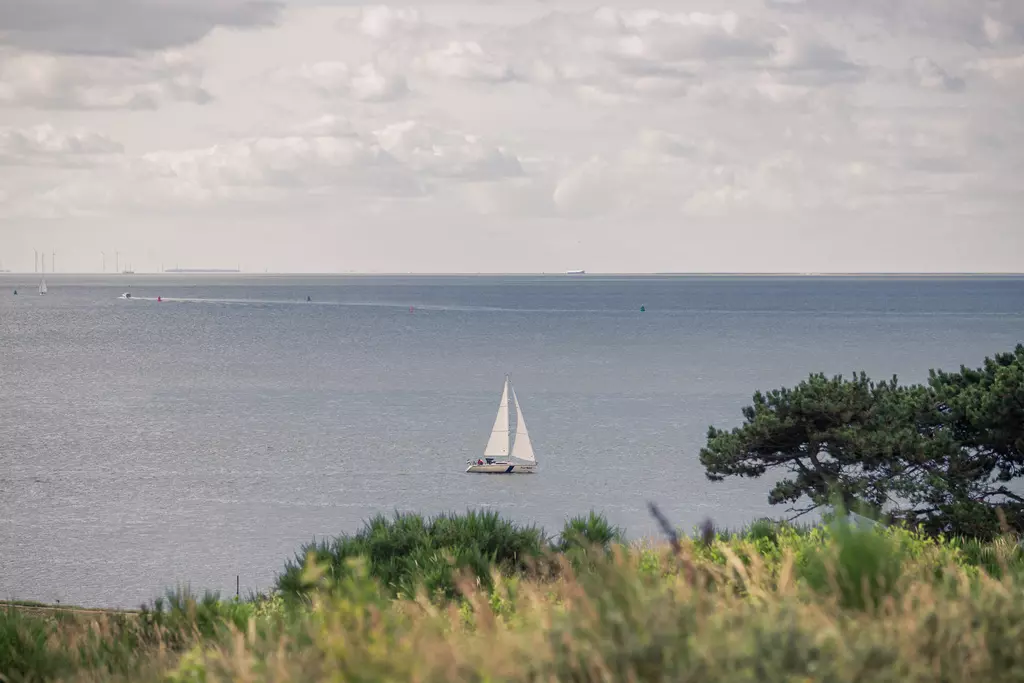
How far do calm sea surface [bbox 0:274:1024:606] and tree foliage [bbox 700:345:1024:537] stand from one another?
65.7ft

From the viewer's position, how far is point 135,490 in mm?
57406

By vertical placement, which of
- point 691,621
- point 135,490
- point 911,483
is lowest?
point 135,490

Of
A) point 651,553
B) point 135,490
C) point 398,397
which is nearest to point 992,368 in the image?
point 651,553

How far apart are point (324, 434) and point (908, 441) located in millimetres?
53113

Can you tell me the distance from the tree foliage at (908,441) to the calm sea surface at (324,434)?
2004 cm

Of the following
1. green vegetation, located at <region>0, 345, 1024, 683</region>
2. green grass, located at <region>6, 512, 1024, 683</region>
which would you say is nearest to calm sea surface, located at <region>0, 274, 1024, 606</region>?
green vegetation, located at <region>0, 345, 1024, 683</region>

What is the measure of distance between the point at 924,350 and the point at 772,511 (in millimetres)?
86463

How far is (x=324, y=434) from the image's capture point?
7406 cm

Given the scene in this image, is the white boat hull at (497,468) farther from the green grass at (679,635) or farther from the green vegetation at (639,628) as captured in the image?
the green grass at (679,635)

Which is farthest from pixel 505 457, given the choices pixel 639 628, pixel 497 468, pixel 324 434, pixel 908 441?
pixel 639 628

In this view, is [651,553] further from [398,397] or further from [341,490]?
[398,397]

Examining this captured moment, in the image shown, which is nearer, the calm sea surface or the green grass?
the green grass

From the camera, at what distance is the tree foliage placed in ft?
78.3

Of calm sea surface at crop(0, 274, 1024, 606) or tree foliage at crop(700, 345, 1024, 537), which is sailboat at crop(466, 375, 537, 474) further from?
tree foliage at crop(700, 345, 1024, 537)
